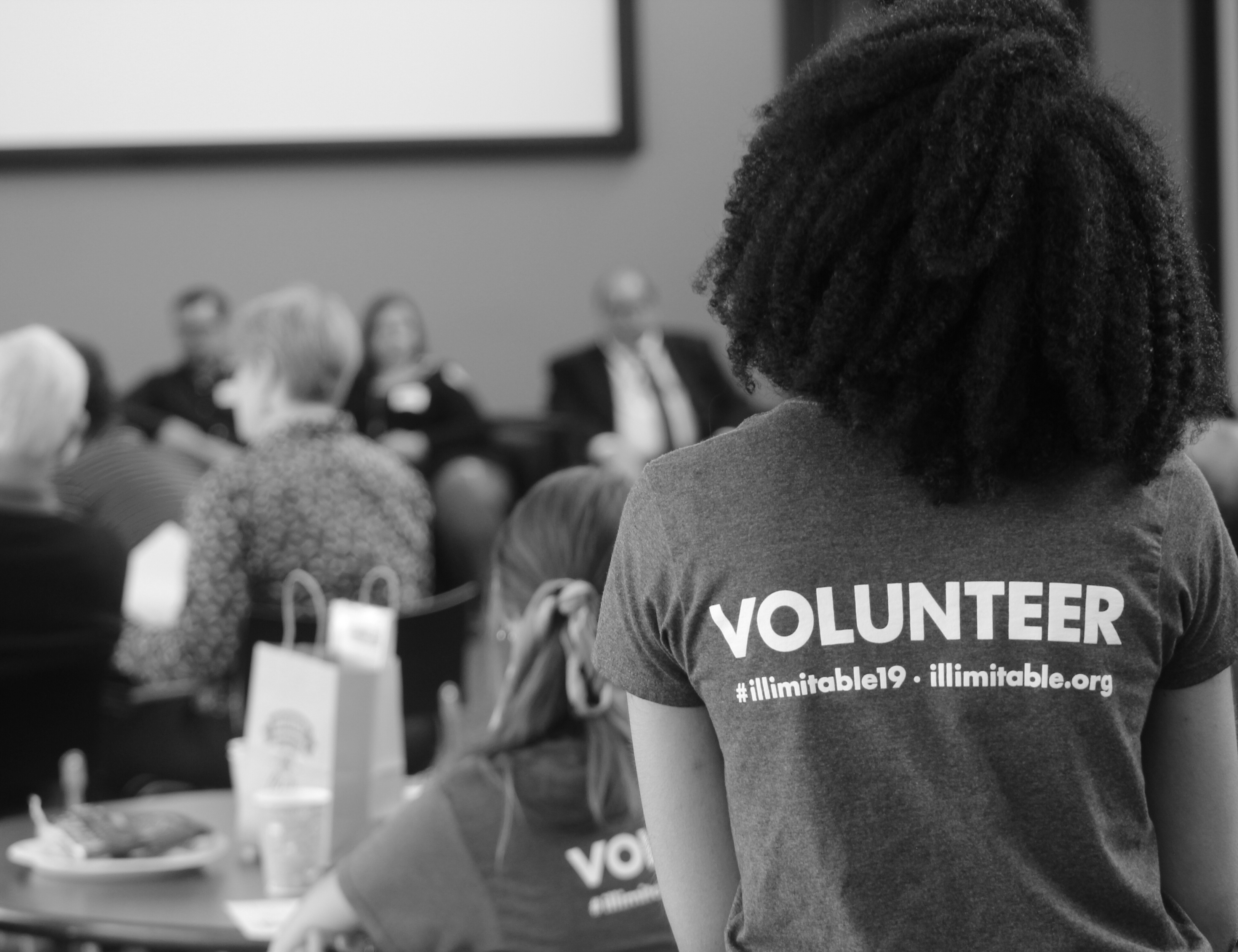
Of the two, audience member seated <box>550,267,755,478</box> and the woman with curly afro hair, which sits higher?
the woman with curly afro hair

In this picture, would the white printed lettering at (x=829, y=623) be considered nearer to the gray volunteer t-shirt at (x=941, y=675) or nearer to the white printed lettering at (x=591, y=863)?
the gray volunteer t-shirt at (x=941, y=675)

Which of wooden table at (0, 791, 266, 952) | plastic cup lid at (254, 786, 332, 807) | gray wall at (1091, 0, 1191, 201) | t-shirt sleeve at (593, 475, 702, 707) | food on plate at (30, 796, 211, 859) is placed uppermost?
gray wall at (1091, 0, 1191, 201)

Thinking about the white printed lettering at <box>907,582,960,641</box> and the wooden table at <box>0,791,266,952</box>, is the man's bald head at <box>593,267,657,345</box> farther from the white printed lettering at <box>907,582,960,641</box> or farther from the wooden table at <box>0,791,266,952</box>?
the white printed lettering at <box>907,582,960,641</box>

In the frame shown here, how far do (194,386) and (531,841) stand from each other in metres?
4.61

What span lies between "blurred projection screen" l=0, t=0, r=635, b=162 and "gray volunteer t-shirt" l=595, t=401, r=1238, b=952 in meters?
5.80

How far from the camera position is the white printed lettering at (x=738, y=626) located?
2.79 ft

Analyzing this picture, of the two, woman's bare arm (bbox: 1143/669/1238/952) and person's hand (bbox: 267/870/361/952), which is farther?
person's hand (bbox: 267/870/361/952)

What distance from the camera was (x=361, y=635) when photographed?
1811 millimetres

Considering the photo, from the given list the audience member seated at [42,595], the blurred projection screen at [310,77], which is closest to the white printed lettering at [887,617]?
the audience member seated at [42,595]

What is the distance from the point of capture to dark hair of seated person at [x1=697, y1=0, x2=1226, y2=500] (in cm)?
80

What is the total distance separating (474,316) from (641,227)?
32.4 inches

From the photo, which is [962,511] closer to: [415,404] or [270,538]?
[270,538]

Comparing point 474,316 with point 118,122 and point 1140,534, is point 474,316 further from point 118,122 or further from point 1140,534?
point 1140,534

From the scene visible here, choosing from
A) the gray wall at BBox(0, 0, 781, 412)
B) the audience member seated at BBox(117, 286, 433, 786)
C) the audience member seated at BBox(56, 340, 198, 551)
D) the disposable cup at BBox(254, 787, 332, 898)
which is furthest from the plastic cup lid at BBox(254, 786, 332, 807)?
the gray wall at BBox(0, 0, 781, 412)
